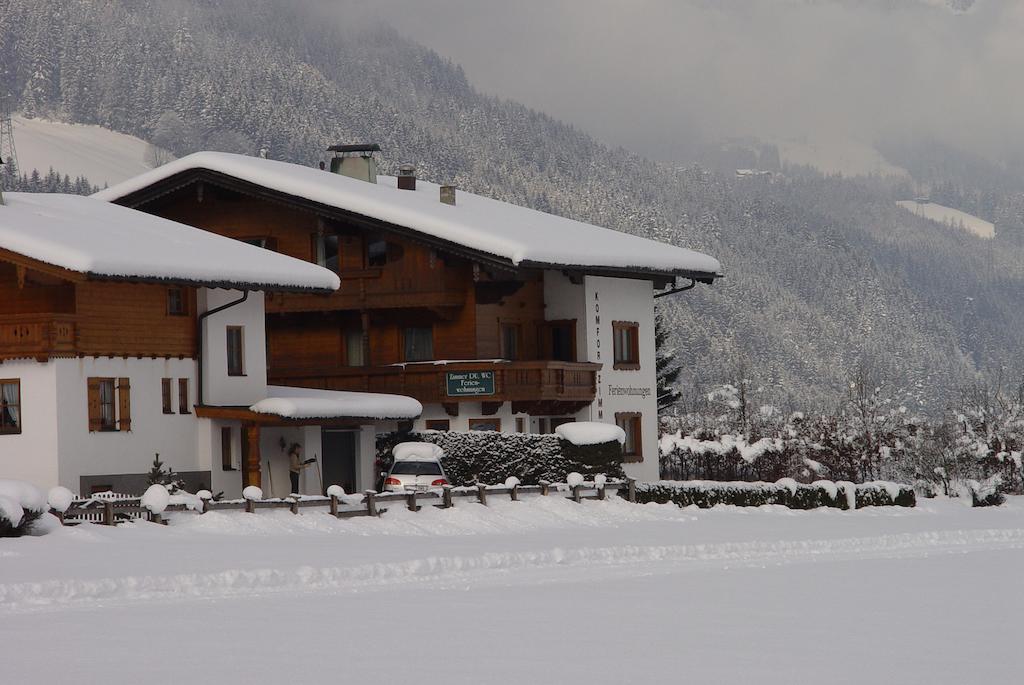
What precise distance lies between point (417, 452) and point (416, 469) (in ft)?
3.39

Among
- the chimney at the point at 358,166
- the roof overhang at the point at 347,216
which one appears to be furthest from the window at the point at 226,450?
the chimney at the point at 358,166

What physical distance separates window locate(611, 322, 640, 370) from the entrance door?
1061cm

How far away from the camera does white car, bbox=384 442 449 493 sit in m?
45.4

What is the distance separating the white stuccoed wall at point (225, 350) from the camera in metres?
46.4

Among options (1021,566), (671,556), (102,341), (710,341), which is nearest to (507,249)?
(102,341)

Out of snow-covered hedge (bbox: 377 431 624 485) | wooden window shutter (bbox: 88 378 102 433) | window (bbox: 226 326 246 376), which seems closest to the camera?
wooden window shutter (bbox: 88 378 102 433)

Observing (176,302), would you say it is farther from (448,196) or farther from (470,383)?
(448,196)

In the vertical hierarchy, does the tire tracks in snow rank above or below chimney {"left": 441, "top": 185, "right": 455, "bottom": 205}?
below

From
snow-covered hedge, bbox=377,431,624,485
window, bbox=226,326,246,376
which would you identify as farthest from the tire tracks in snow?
window, bbox=226,326,246,376

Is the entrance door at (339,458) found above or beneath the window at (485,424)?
beneath

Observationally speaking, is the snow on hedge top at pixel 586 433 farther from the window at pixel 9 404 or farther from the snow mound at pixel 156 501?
the snow mound at pixel 156 501

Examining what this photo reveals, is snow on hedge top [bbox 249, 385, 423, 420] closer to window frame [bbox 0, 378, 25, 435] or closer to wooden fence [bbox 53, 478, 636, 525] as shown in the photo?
wooden fence [bbox 53, 478, 636, 525]

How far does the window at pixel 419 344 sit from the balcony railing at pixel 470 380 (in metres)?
1.08

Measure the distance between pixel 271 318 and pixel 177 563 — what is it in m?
27.9
